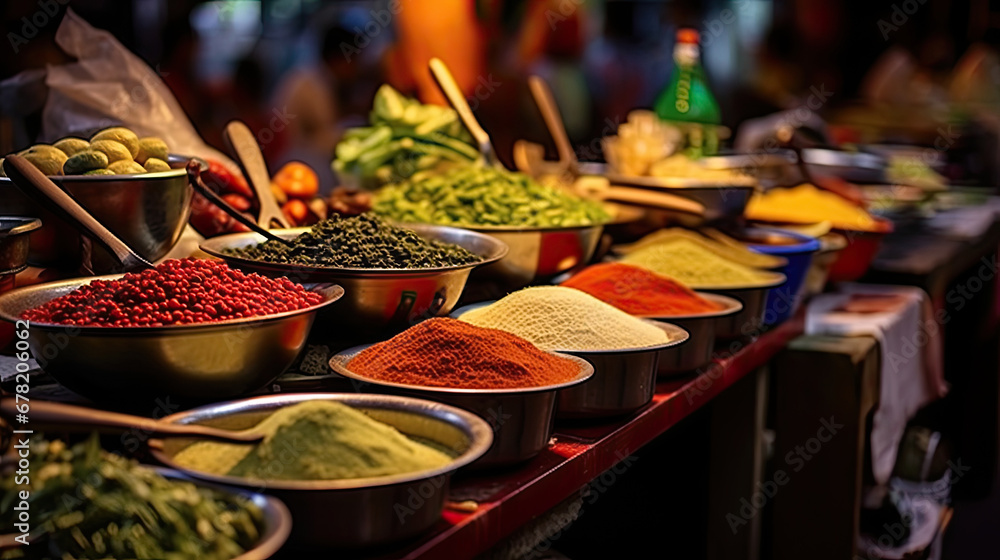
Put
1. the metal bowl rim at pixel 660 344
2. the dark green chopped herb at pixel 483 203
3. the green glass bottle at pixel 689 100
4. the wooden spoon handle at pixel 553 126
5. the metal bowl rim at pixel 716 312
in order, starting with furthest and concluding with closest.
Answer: the green glass bottle at pixel 689 100 < the wooden spoon handle at pixel 553 126 < the dark green chopped herb at pixel 483 203 < the metal bowl rim at pixel 716 312 < the metal bowl rim at pixel 660 344

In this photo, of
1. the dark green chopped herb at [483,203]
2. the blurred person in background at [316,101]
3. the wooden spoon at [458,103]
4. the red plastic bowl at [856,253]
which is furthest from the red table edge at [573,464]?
the blurred person in background at [316,101]

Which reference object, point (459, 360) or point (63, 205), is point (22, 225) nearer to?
point (63, 205)

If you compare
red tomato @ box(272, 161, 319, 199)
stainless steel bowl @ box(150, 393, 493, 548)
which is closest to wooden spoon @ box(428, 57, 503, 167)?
red tomato @ box(272, 161, 319, 199)

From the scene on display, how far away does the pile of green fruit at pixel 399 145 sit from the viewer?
221 centimetres

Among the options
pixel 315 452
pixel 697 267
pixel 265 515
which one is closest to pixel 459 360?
pixel 315 452

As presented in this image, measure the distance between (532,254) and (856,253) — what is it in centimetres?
120

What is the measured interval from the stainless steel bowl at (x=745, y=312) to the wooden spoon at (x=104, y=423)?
1.06m

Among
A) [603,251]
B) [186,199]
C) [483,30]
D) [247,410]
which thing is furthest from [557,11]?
[247,410]

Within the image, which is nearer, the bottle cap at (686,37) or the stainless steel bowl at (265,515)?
the stainless steel bowl at (265,515)

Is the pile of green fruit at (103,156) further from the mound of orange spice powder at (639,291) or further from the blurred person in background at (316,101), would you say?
the blurred person in background at (316,101)

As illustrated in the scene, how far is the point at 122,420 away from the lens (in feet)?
2.68

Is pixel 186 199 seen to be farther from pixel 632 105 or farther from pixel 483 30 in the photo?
pixel 632 105

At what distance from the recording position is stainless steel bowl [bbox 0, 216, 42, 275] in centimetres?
115

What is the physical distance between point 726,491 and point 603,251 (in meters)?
0.55
